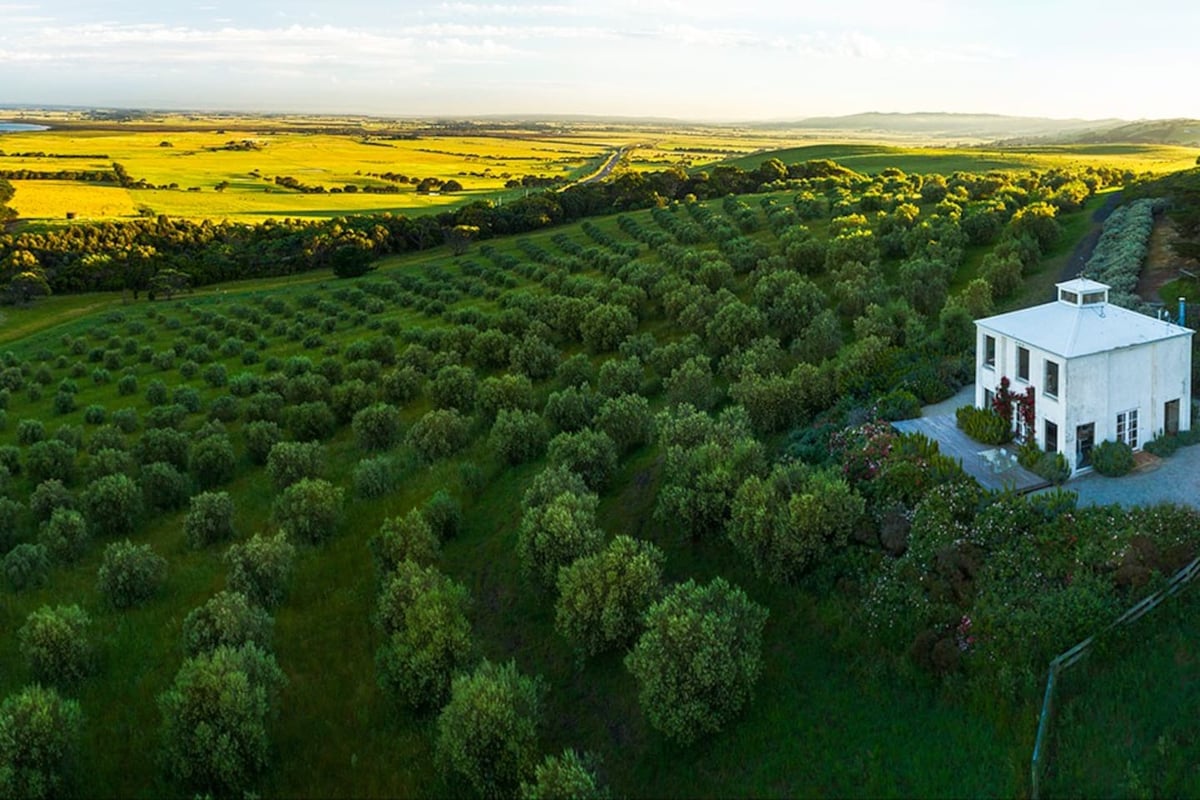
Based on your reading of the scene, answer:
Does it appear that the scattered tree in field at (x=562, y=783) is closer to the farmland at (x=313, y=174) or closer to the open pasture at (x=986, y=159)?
the open pasture at (x=986, y=159)

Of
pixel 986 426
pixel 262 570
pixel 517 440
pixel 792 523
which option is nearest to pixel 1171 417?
pixel 986 426

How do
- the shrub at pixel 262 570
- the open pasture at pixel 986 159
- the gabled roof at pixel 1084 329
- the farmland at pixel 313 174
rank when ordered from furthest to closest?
1. the farmland at pixel 313 174
2. the open pasture at pixel 986 159
3. the shrub at pixel 262 570
4. the gabled roof at pixel 1084 329

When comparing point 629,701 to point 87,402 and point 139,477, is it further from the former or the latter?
point 87,402

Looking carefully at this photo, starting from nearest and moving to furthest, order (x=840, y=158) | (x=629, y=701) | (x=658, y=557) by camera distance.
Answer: (x=629, y=701) → (x=658, y=557) → (x=840, y=158)

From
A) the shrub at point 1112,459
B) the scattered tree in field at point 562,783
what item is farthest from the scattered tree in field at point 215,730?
the shrub at point 1112,459

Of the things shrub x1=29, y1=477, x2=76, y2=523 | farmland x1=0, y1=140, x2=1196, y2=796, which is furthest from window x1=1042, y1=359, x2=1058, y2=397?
shrub x1=29, y1=477, x2=76, y2=523

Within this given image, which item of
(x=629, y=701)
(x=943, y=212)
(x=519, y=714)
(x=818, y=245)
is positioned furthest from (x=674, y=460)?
(x=943, y=212)
